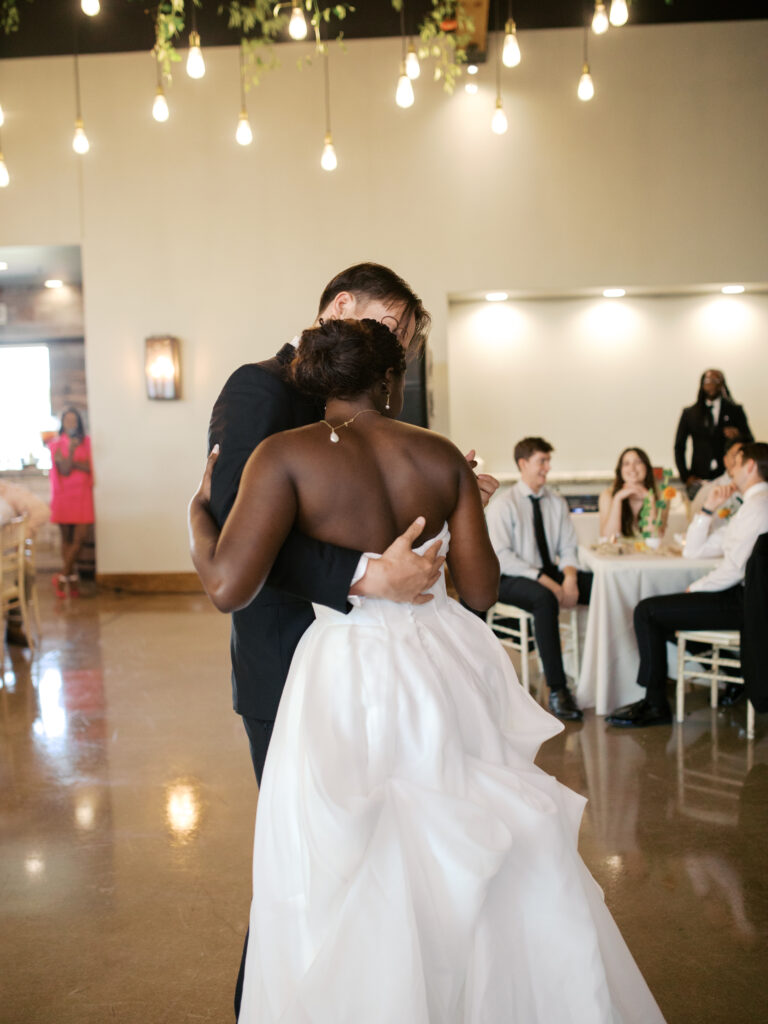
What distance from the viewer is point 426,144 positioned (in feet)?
28.6

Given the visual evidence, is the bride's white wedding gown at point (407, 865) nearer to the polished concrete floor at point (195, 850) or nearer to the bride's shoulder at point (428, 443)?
the bride's shoulder at point (428, 443)

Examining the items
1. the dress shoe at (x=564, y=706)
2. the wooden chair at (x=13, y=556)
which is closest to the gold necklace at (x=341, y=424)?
the dress shoe at (x=564, y=706)

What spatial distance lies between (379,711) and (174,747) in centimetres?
316

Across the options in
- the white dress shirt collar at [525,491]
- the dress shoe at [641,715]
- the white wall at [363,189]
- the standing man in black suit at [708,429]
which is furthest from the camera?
the white wall at [363,189]

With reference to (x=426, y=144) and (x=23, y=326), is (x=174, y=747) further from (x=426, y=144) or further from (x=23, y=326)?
(x=23, y=326)

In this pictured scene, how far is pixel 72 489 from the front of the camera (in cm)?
943

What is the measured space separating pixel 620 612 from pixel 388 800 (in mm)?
3462

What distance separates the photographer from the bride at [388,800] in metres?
1.55

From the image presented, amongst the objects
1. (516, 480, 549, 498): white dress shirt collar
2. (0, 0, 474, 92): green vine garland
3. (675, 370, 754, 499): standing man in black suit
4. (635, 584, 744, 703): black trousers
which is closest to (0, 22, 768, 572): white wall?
(0, 0, 474, 92): green vine garland

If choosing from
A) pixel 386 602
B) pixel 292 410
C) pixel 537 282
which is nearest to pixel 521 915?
pixel 386 602

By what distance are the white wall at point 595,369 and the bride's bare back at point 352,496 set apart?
296 inches

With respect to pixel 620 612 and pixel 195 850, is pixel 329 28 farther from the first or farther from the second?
pixel 195 850

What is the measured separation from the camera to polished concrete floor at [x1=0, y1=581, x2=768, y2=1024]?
250 cm

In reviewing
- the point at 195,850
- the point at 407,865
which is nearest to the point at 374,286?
the point at 407,865
